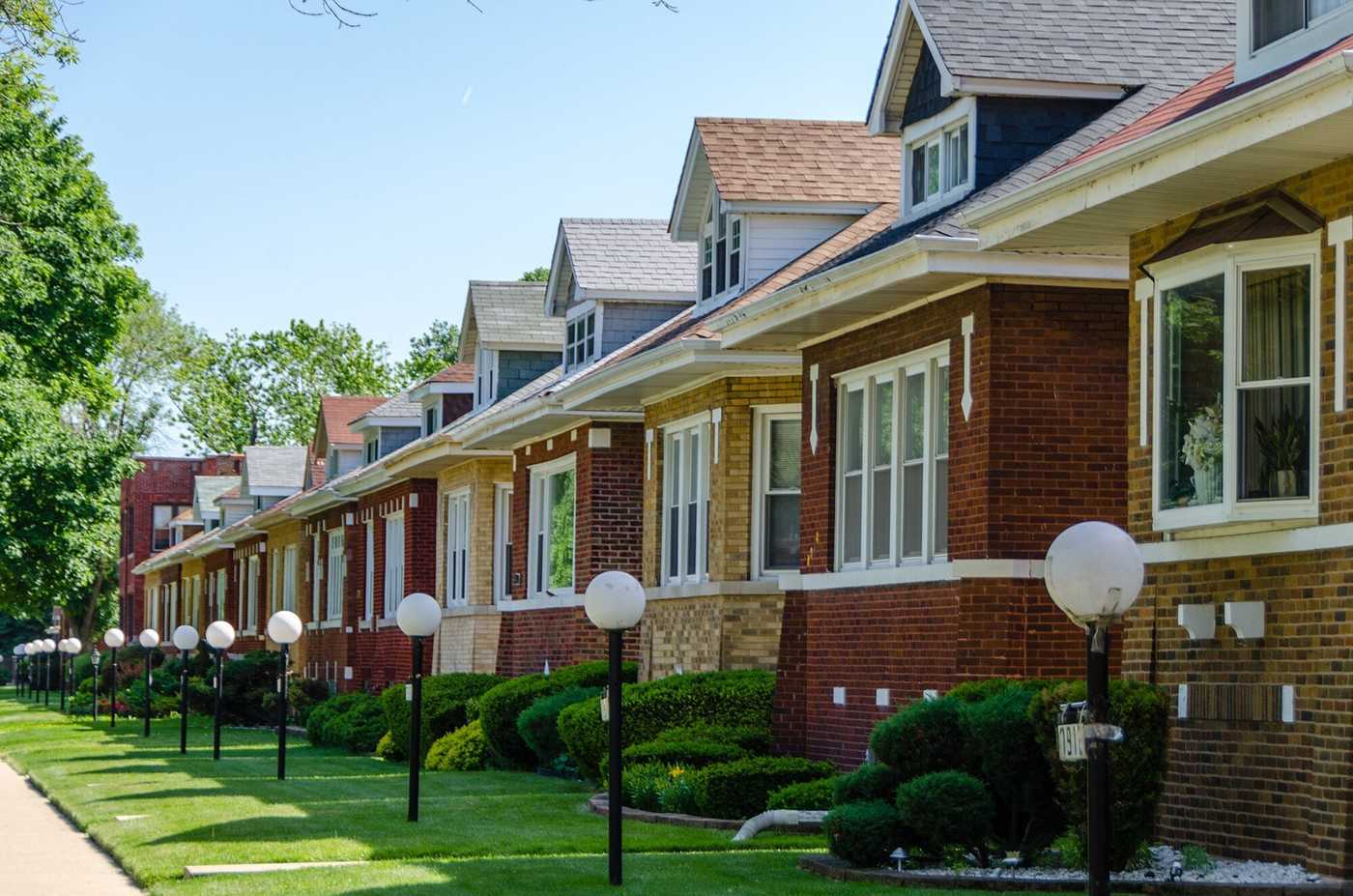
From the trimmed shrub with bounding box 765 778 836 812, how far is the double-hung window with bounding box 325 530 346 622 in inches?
1193

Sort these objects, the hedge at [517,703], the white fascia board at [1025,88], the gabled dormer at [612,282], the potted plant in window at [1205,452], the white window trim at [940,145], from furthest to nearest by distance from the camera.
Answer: the gabled dormer at [612,282]
the hedge at [517,703]
the white window trim at [940,145]
the white fascia board at [1025,88]
the potted plant in window at [1205,452]

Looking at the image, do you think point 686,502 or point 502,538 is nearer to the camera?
point 686,502

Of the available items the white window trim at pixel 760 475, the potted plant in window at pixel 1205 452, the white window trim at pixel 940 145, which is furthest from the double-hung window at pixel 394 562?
the potted plant in window at pixel 1205 452

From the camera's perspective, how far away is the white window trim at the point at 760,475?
22922 millimetres

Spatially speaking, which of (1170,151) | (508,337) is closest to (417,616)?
(1170,151)

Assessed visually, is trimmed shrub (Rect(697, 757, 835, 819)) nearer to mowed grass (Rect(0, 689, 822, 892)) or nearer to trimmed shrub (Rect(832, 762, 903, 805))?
mowed grass (Rect(0, 689, 822, 892))

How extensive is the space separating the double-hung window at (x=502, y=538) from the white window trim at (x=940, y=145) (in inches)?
582

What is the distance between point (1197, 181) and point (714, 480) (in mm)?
11018

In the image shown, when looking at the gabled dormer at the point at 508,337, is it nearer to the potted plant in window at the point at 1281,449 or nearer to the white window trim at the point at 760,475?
the white window trim at the point at 760,475

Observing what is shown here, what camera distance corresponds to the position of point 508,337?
1470 inches

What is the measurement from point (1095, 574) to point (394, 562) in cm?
3306

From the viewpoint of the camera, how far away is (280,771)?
79.7 ft

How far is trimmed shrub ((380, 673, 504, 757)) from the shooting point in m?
28.9

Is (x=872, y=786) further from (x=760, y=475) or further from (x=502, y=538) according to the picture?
(x=502, y=538)
